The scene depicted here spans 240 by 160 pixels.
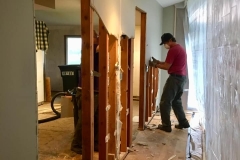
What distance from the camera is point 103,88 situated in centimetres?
Result: 270

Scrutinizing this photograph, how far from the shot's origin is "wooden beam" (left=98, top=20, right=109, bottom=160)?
2637 mm

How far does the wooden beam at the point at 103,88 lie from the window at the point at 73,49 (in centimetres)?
581

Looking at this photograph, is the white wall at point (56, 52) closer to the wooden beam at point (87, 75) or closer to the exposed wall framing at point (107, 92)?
the exposed wall framing at point (107, 92)

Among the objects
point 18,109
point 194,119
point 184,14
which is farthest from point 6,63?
point 184,14

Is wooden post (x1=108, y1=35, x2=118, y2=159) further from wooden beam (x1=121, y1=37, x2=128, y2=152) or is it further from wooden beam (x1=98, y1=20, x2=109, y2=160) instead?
wooden beam (x1=121, y1=37, x2=128, y2=152)

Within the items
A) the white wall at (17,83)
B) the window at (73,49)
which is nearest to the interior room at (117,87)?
the white wall at (17,83)

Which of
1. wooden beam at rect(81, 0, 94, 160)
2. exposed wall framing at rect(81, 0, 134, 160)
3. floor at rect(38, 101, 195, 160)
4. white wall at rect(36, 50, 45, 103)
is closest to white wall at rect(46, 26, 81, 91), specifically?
white wall at rect(36, 50, 45, 103)

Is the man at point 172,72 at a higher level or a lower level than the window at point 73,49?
lower

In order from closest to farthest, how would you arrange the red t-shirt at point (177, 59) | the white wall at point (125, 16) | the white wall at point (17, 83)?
the white wall at point (17, 83)
the white wall at point (125, 16)
the red t-shirt at point (177, 59)

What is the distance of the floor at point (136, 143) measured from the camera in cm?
345

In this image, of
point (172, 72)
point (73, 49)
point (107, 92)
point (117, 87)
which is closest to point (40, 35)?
point (73, 49)

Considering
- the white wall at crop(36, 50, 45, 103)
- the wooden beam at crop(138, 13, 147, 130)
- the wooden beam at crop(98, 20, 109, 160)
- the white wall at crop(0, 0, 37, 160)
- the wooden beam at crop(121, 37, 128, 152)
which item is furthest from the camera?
the white wall at crop(36, 50, 45, 103)

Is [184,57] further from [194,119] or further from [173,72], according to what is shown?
[194,119]

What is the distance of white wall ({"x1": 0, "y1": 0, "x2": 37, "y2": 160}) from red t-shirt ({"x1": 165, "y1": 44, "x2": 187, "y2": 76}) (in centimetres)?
320
